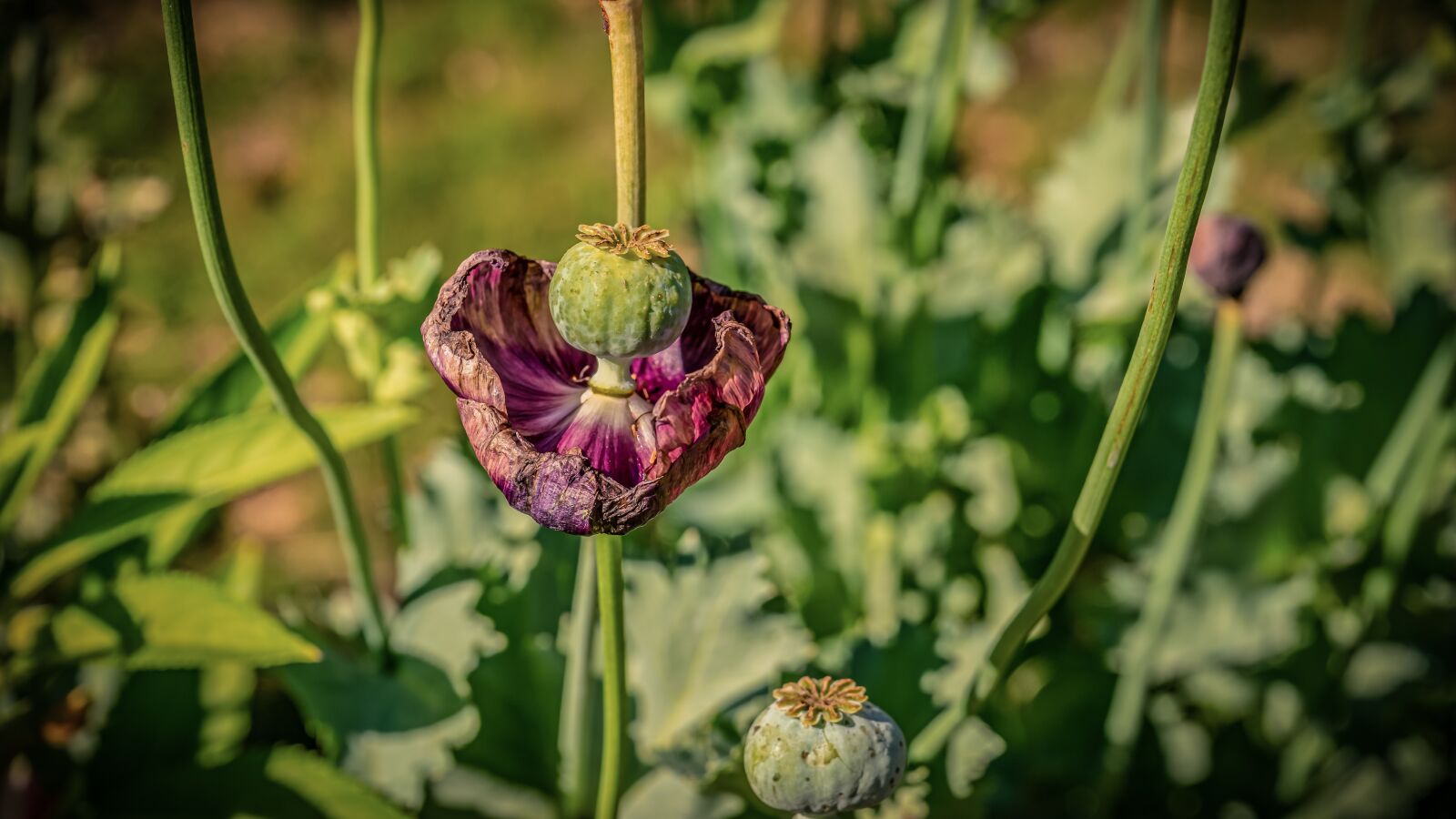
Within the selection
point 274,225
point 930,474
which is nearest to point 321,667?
point 930,474

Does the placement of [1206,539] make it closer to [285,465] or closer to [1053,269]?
[1053,269]

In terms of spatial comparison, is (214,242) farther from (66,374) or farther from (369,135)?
(66,374)

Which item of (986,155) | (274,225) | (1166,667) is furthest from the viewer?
(986,155)

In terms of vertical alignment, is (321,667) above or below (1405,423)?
below

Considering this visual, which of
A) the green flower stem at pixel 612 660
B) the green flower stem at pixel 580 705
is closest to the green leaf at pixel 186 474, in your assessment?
the green flower stem at pixel 580 705

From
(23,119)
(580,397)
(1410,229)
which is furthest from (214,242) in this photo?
(1410,229)

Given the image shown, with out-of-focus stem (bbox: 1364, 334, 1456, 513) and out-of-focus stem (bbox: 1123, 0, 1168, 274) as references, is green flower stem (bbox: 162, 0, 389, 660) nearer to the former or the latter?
out-of-focus stem (bbox: 1123, 0, 1168, 274)

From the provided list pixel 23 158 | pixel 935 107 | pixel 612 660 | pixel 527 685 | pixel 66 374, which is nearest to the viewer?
pixel 612 660

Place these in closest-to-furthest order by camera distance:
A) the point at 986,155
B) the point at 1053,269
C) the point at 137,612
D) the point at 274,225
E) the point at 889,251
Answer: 1. the point at 137,612
2. the point at 889,251
3. the point at 1053,269
4. the point at 274,225
5. the point at 986,155
